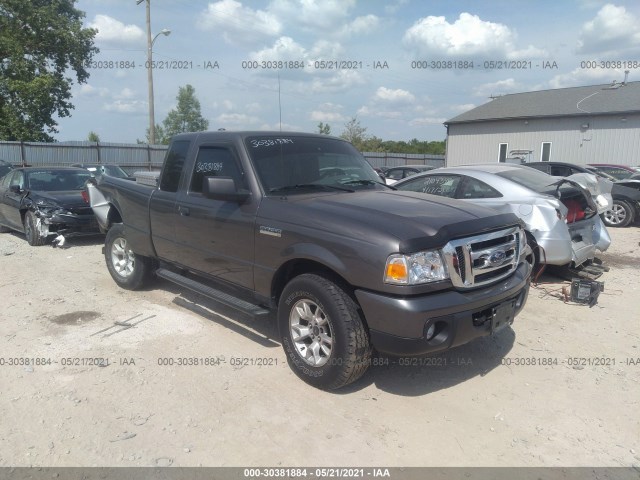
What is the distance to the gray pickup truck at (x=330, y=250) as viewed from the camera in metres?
3.39

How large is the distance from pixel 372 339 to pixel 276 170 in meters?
1.84

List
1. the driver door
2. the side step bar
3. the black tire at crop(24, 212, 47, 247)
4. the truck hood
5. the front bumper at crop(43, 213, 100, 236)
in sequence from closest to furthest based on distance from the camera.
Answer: the truck hood
the side step bar
the front bumper at crop(43, 213, 100, 236)
the black tire at crop(24, 212, 47, 247)
the driver door

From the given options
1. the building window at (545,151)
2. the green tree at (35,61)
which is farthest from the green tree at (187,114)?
the building window at (545,151)

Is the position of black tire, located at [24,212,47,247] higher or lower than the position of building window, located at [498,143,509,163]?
lower

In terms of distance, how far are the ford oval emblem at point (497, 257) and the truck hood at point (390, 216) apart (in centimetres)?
20

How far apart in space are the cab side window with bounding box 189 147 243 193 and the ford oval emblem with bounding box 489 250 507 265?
2252 mm

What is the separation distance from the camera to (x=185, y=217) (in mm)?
5031

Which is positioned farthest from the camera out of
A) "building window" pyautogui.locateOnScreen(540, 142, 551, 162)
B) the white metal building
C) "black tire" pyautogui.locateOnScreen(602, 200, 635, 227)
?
"building window" pyautogui.locateOnScreen(540, 142, 551, 162)

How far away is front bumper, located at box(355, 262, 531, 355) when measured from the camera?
330cm

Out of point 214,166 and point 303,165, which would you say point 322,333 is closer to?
point 303,165

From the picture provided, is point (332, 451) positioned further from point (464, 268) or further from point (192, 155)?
point (192, 155)

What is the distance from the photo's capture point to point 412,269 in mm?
3336

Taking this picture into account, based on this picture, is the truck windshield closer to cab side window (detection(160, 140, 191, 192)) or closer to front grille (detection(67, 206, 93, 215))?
cab side window (detection(160, 140, 191, 192))

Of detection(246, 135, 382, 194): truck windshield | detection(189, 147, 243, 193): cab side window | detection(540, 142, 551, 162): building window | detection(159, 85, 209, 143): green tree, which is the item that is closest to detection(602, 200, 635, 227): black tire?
detection(246, 135, 382, 194): truck windshield
